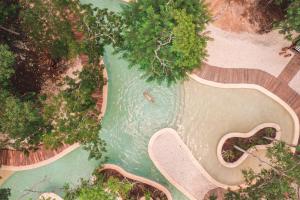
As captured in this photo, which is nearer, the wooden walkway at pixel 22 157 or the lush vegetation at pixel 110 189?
the lush vegetation at pixel 110 189

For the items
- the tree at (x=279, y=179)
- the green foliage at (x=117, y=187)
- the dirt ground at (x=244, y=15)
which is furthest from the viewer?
the dirt ground at (x=244, y=15)

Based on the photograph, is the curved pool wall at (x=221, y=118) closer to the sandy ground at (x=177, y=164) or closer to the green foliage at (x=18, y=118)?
the sandy ground at (x=177, y=164)

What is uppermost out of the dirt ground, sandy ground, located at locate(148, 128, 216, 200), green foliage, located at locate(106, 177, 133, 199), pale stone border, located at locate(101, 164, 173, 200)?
the dirt ground

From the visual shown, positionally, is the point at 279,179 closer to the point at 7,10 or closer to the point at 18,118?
the point at 18,118

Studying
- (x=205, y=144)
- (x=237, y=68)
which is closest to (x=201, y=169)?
(x=205, y=144)

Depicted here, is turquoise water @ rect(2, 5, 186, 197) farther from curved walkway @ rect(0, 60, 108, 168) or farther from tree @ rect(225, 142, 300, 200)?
tree @ rect(225, 142, 300, 200)

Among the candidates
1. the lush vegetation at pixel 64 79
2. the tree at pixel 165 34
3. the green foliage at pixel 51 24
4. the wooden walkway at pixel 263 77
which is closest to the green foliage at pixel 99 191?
the lush vegetation at pixel 64 79

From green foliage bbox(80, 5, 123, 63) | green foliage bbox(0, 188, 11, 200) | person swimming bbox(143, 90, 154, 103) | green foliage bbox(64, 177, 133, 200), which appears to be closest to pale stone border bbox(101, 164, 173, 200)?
green foliage bbox(64, 177, 133, 200)
